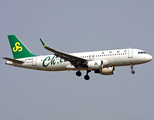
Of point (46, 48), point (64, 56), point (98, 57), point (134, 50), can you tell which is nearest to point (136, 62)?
point (134, 50)

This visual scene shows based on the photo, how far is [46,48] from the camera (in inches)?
1860

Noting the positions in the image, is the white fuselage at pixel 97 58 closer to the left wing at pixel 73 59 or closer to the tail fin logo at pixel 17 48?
the left wing at pixel 73 59

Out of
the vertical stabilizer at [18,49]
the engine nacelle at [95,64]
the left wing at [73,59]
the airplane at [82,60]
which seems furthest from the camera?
the vertical stabilizer at [18,49]

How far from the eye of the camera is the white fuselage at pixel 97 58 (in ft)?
171

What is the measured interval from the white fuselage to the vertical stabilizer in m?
1.33

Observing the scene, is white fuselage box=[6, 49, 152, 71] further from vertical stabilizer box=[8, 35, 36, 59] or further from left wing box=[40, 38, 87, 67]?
vertical stabilizer box=[8, 35, 36, 59]

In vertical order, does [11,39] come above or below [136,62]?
above

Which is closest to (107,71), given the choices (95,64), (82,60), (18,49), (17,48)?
(95,64)

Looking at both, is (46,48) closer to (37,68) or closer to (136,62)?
(37,68)

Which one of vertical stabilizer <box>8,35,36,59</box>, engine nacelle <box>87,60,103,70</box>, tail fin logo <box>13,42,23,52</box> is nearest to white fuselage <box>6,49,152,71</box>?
engine nacelle <box>87,60,103,70</box>

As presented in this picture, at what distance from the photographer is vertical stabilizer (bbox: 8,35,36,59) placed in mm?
57719

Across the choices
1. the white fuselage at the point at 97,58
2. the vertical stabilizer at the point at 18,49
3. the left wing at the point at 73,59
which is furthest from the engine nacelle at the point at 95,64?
the vertical stabilizer at the point at 18,49

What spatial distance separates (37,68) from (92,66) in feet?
31.8

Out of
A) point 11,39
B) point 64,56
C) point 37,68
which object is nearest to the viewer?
point 64,56
